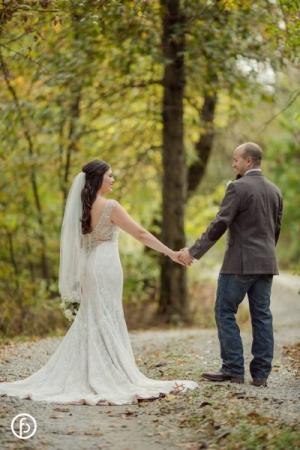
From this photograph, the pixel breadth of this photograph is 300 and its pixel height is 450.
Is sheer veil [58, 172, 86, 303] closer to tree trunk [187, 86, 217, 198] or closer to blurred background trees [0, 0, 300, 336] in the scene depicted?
blurred background trees [0, 0, 300, 336]

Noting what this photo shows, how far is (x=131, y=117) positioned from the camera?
664 inches

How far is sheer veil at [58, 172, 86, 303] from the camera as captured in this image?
7801mm

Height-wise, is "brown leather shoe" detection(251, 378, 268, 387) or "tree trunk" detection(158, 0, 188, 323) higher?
"tree trunk" detection(158, 0, 188, 323)

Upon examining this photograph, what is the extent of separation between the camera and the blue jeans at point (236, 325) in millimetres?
7652

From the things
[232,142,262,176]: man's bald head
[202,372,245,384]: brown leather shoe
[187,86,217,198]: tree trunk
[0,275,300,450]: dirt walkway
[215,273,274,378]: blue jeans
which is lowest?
[0,275,300,450]: dirt walkway

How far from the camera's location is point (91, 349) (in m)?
7.61

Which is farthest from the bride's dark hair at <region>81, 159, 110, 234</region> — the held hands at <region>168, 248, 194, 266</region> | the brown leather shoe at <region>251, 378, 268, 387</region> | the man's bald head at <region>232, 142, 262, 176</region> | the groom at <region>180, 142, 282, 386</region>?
the brown leather shoe at <region>251, 378, 268, 387</region>

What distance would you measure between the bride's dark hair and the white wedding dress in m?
0.12

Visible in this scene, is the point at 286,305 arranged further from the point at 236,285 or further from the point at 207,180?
the point at 236,285

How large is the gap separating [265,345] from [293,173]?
2581 cm

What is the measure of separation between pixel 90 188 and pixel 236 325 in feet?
6.47

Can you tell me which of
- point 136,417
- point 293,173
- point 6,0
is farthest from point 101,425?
point 293,173

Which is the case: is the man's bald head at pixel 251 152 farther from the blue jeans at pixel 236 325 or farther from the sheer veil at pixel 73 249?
the sheer veil at pixel 73 249

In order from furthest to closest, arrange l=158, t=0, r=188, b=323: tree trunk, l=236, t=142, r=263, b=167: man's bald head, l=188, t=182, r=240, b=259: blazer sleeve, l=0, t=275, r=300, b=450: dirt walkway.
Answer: l=158, t=0, r=188, b=323: tree trunk → l=236, t=142, r=263, b=167: man's bald head → l=188, t=182, r=240, b=259: blazer sleeve → l=0, t=275, r=300, b=450: dirt walkway
